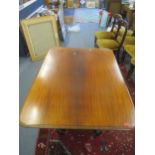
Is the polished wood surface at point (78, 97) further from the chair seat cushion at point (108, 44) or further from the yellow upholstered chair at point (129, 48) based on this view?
the chair seat cushion at point (108, 44)

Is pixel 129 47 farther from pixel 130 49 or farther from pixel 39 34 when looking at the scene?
pixel 39 34

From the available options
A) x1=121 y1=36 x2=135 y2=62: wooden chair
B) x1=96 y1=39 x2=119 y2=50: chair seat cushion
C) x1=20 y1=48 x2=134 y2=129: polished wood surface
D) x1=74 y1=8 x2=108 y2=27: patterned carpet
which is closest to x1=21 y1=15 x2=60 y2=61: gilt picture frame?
x1=96 y1=39 x2=119 y2=50: chair seat cushion

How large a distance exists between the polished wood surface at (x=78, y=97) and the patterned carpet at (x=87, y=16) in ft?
11.2

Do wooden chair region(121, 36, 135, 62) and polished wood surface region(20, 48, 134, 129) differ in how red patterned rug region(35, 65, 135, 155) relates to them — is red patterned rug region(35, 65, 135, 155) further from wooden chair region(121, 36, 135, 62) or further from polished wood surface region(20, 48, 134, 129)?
wooden chair region(121, 36, 135, 62)

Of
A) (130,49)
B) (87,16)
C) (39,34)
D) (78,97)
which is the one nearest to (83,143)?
(78,97)

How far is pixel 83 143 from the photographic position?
1.60 meters

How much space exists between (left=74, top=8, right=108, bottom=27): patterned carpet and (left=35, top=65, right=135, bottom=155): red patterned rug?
351 centimetres

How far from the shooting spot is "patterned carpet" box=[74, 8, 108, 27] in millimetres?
4912

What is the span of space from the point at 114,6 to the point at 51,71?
4500 mm
